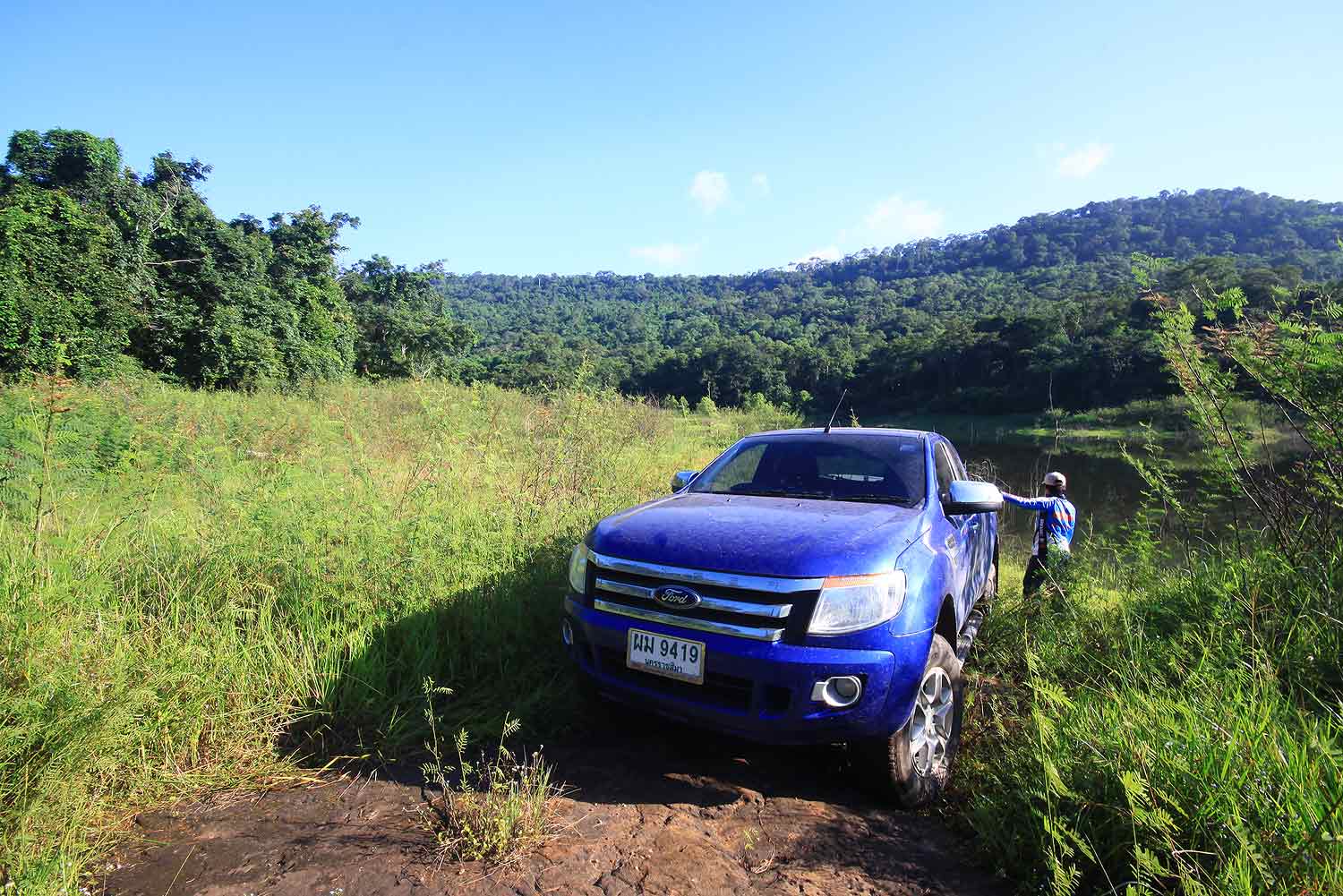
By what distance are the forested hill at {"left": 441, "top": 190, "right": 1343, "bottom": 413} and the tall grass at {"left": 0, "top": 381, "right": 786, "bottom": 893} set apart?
3.25 m

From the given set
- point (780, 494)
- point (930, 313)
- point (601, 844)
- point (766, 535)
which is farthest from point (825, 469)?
point (930, 313)

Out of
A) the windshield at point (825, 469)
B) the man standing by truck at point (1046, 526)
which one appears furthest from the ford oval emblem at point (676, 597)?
the man standing by truck at point (1046, 526)

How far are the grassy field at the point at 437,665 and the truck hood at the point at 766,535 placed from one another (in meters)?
0.94

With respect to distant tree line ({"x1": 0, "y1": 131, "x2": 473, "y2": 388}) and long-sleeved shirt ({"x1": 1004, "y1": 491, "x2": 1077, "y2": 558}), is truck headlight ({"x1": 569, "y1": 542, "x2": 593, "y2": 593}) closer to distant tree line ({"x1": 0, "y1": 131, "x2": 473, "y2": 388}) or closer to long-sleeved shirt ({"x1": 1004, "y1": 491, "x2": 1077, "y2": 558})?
long-sleeved shirt ({"x1": 1004, "y1": 491, "x2": 1077, "y2": 558})

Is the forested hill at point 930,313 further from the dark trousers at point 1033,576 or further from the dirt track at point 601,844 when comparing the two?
the dirt track at point 601,844

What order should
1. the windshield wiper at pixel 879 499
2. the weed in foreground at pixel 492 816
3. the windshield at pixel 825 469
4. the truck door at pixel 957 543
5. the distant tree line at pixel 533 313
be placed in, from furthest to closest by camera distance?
the distant tree line at pixel 533 313 → the windshield at pixel 825 469 → the windshield wiper at pixel 879 499 → the truck door at pixel 957 543 → the weed in foreground at pixel 492 816

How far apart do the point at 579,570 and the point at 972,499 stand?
2.03 meters

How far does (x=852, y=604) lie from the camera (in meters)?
2.40

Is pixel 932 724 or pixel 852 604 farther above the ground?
pixel 852 604

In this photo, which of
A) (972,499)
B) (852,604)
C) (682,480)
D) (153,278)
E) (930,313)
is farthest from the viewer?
(930,313)

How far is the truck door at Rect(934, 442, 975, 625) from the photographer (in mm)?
3137

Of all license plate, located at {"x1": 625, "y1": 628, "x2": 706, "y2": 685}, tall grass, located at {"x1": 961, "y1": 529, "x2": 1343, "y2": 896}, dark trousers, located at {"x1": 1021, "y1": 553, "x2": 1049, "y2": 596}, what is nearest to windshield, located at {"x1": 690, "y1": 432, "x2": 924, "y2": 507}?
tall grass, located at {"x1": 961, "y1": 529, "x2": 1343, "y2": 896}

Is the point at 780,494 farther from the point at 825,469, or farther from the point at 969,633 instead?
the point at 969,633

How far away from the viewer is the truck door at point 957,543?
314cm
